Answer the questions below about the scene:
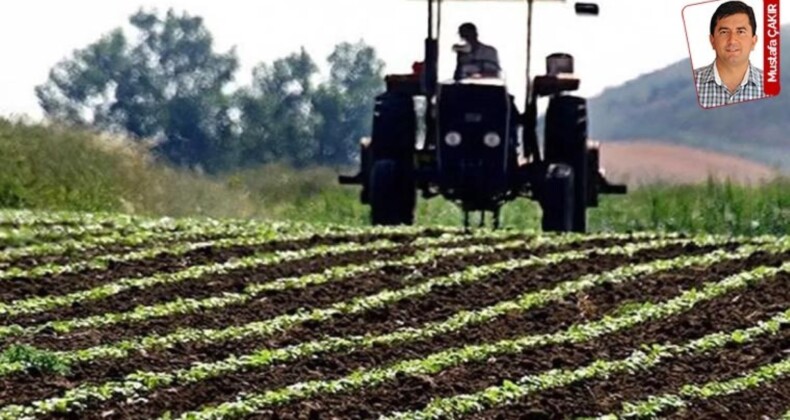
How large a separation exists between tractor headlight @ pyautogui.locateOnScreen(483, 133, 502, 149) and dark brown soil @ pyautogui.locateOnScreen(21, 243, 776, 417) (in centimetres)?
308

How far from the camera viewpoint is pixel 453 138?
1567 centimetres

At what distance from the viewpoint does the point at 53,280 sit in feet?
39.6

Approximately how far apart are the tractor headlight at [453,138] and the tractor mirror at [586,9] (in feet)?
4.23

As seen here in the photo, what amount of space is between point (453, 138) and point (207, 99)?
596 inches

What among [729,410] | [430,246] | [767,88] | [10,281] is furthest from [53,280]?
[767,88]

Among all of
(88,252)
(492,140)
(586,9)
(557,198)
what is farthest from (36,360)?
(557,198)

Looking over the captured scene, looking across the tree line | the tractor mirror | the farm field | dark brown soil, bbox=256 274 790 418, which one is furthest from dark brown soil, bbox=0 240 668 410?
the tree line

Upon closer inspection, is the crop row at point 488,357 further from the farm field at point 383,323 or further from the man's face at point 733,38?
the man's face at point 733,38

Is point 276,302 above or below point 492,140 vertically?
below

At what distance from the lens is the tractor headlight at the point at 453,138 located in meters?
15.7

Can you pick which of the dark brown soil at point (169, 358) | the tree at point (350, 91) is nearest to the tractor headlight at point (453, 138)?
the dark brown soil at point (169, 358)

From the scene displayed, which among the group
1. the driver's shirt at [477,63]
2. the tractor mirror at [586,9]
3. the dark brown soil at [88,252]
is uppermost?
the tractor mirror at [586,9]

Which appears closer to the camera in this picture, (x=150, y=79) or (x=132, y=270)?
(x=132, y=270)

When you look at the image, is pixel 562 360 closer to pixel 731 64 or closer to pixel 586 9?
pixel 586 9
